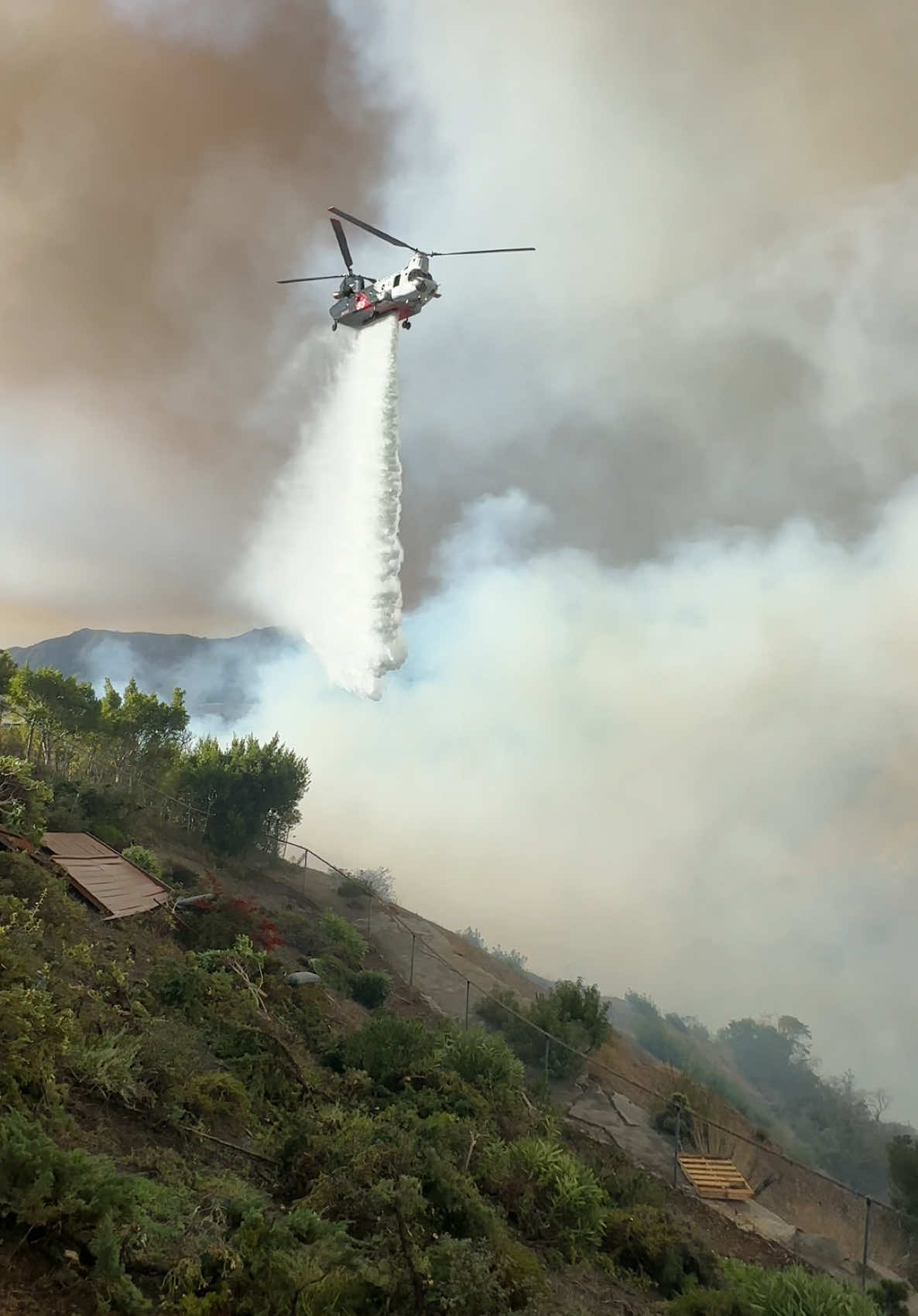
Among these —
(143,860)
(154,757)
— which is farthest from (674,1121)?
(154,757)

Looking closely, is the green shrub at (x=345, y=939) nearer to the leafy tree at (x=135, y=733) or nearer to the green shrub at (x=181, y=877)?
the green shrub at (x=181, y=877)

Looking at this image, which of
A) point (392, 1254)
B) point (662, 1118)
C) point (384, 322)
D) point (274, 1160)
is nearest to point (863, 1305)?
point (392, 1254)

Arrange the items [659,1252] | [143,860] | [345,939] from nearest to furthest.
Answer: [659,1252]
[143,860]
[345,939]

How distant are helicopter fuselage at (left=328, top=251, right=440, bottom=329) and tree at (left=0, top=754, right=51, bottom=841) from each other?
24.4m

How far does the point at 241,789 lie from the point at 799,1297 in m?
40.2

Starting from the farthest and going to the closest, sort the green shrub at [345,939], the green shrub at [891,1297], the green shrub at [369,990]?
the green shrub at [345,939] → the green shrub at [369,990] → the green shrub at [891,1297]

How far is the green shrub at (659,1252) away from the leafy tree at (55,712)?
129 ft

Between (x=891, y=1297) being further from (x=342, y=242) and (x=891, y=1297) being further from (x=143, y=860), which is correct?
(x=342, y=242)

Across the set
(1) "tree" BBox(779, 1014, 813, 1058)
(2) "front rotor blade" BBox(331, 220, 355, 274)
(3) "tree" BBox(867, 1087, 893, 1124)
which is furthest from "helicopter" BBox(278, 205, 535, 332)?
(1) "tree" BBox(779, 1014, 813, 1058)

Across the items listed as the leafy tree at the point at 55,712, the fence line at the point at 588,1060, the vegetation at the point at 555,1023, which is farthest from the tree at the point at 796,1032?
the leafy tree at the point at 55,712

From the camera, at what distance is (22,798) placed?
21.2 metres

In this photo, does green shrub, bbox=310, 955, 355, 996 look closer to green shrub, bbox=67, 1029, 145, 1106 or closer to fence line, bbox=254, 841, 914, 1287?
fence line, bbox=254, 841, 914, 1287

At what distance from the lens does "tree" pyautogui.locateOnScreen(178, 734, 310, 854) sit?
44.0 metres

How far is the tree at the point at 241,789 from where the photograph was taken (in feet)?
144
